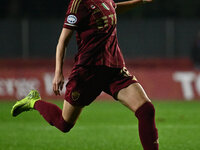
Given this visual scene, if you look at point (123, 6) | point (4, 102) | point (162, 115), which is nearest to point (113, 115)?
point (162, 115)

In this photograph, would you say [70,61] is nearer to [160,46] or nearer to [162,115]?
[160,46]

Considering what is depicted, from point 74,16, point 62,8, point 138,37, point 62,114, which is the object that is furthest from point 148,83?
point 74,16

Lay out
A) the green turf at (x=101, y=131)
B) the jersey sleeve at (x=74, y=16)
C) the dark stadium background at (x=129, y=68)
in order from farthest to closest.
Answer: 1. the dark stadium background at (x=129, y=68)
2. the green turf at (x=101, y=131)
3. the jersey sleeve at (x=74, y=16)

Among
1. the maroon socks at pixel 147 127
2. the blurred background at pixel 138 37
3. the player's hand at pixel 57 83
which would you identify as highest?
the player's hand at pixel 57 83

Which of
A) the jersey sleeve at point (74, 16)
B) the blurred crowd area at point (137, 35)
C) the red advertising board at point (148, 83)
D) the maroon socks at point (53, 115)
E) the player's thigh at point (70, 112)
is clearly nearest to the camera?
the jersey sleeve at point (74, 16)

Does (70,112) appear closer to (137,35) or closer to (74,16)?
(74,16)

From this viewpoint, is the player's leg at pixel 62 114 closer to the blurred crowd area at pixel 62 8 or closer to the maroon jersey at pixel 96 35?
the maroon jersey at pixel 96 35

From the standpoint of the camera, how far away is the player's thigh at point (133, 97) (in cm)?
575

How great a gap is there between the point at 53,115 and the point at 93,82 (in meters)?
0.82

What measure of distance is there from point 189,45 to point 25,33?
237 inches

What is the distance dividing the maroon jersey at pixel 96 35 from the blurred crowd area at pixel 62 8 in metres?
14.7

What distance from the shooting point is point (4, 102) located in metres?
16.6

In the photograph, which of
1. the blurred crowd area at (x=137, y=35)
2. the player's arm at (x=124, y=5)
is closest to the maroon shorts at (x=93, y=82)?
the player's arm at (x=124, y=5)

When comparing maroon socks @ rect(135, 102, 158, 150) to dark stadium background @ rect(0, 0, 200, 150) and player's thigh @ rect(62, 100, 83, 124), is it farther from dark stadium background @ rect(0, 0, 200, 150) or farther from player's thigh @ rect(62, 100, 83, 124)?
dark stadium background @ rect(0, 0, 200, 150)
